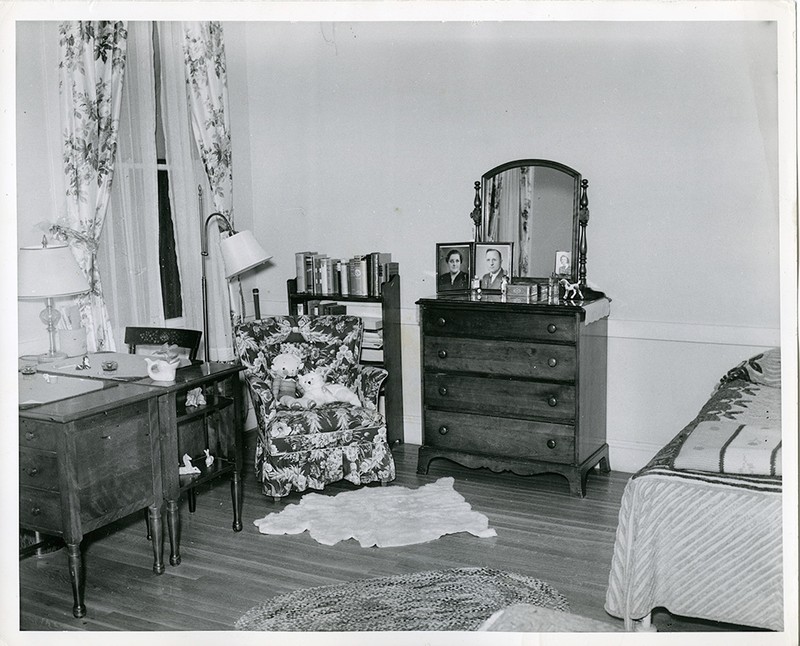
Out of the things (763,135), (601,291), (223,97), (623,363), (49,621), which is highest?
(223,97)

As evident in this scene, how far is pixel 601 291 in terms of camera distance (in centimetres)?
486

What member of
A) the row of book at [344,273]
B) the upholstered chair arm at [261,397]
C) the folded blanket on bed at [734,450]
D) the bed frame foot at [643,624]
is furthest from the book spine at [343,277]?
the bed frame foot at [643,624]

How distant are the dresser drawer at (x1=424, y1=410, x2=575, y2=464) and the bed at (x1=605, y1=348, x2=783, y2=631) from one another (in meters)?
1.51

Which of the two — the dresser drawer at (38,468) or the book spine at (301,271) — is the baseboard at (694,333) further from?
the dresser drawer at (38,468)

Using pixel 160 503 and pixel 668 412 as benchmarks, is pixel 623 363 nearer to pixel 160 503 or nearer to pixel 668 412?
pixel 668 412

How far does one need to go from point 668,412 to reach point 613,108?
5.90 ft

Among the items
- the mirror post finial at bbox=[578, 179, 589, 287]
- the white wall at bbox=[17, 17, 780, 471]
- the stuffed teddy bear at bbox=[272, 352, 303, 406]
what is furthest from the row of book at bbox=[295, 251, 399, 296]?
the mirror post finial at bbox=[578, 179, 589, 287]

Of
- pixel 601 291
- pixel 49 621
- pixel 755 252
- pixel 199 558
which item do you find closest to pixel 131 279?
pixel 199 558

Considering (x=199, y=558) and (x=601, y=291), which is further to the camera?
(x=601, y=291)

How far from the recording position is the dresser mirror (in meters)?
4.81

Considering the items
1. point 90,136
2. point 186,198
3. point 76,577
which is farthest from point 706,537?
point 186,198

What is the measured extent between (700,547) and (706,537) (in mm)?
39

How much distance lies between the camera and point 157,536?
3.50 meters

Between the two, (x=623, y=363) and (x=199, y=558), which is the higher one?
(x=623, y=363)
